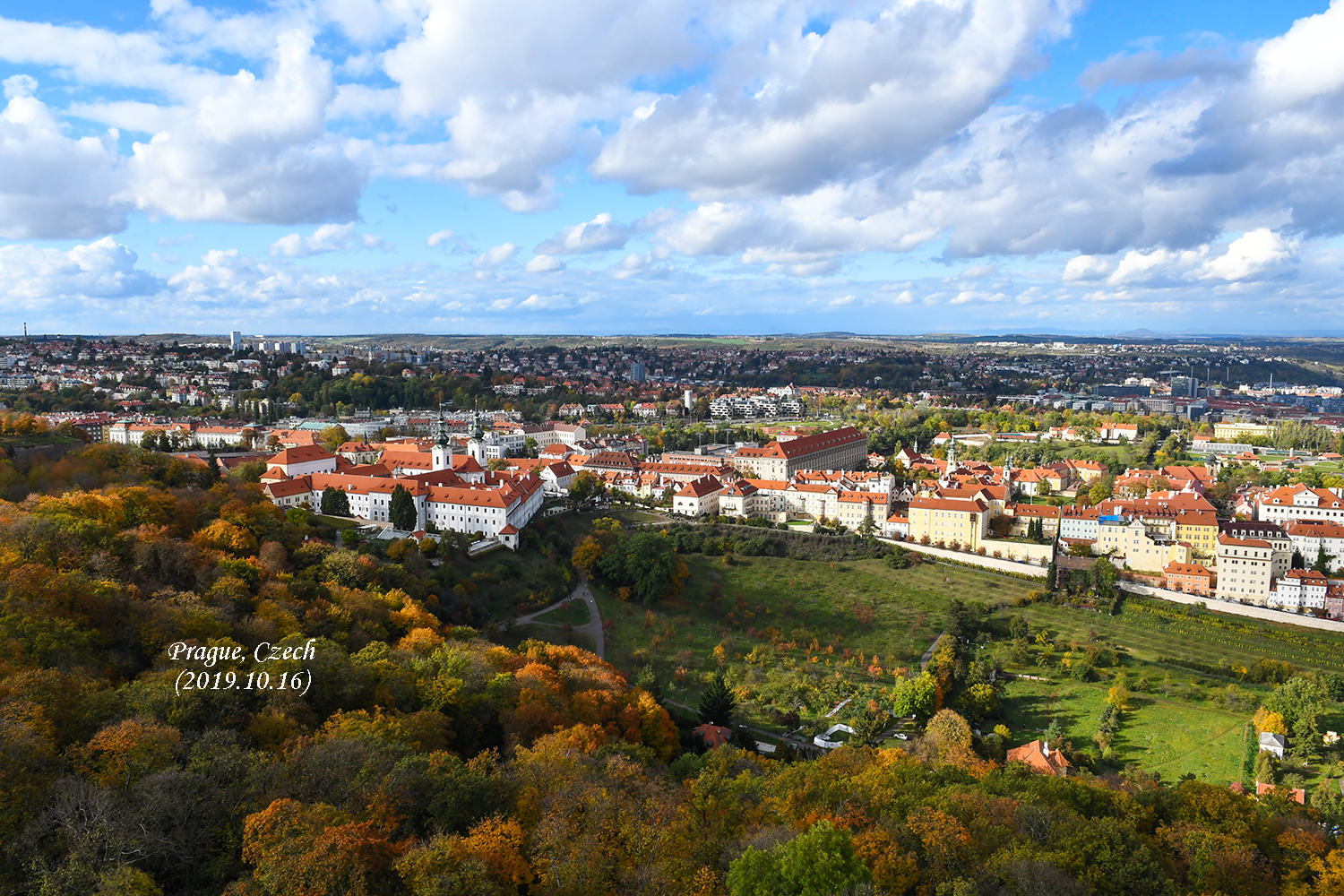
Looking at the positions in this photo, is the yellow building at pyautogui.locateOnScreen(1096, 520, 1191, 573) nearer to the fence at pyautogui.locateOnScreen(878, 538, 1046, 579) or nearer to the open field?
the open field

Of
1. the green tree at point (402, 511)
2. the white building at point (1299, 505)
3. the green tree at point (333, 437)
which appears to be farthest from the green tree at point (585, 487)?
the white building at point (1299, 505)

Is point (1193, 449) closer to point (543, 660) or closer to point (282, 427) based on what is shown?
point (543, 660)

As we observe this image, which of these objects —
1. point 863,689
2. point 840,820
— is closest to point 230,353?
point 863,689

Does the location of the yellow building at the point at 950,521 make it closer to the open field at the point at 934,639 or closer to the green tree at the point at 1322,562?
Result: the open field at the point at 934,639

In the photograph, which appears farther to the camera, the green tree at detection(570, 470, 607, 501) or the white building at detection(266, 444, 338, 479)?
the green tree at detection(570, 470, 607, 501)

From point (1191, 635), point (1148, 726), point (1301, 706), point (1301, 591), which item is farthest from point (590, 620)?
point (1301, 591)

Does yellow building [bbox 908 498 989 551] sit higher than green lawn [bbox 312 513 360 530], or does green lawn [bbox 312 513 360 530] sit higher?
green lawn [bbox 312 513 360 530]

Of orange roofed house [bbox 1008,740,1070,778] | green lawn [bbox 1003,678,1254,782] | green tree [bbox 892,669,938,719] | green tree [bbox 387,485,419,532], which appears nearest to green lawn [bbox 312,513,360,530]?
green tree [bbox 387,485,419,532]
